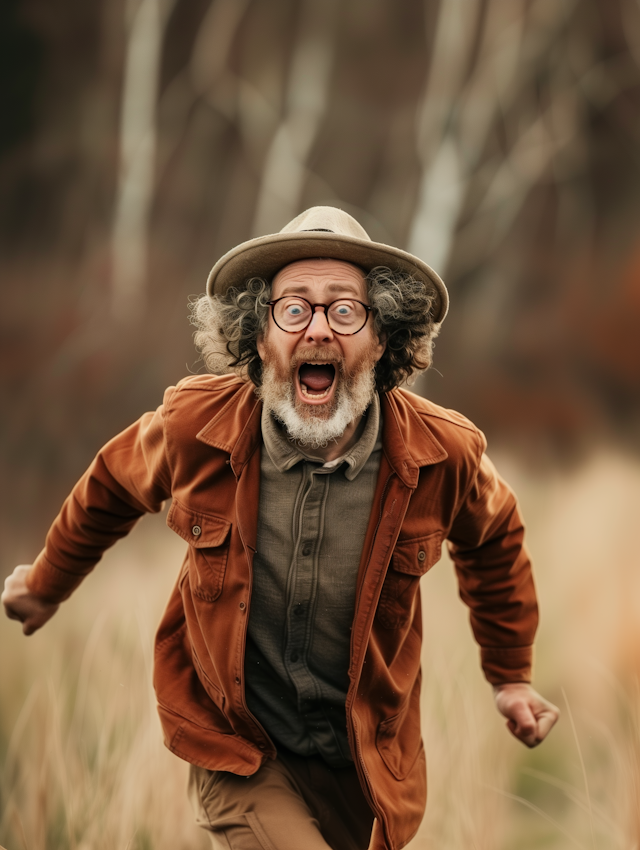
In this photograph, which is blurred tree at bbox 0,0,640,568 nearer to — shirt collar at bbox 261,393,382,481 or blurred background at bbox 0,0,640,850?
blurred background at bbox 0,0,640,850

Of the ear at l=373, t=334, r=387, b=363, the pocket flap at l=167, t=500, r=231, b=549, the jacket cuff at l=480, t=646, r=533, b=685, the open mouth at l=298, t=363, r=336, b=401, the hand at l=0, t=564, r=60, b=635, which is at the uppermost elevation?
the ear at l=373, t=334, r=387, b=363

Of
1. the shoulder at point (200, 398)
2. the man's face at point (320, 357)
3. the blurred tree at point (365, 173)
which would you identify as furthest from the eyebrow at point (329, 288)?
the blurred tree at point (365, 173)

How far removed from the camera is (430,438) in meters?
1.62

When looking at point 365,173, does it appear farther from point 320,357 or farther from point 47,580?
point 47,580

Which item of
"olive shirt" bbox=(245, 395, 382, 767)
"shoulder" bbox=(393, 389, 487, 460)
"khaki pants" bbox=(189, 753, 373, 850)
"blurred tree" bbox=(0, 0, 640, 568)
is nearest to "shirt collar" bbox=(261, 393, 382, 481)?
"olive shirt" bbox=(245, 395, 382, 767)

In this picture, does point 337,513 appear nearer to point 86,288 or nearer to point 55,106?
point 86,288

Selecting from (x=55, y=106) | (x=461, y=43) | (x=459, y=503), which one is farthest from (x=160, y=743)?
(x=461, y=43)

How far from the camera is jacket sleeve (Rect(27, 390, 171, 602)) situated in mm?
1684

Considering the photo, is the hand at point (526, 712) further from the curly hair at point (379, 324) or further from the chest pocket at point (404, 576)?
the curly hair at point (379, 324)

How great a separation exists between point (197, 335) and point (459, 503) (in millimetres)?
737

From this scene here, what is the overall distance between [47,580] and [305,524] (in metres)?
0.71

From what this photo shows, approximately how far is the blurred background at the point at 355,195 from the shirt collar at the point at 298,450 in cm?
198

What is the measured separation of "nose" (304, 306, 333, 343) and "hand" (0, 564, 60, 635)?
921mm

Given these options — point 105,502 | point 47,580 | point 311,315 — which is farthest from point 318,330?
point 47,580
